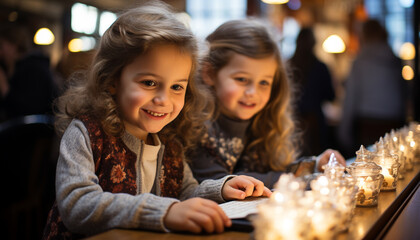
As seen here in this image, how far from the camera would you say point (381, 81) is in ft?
16.2

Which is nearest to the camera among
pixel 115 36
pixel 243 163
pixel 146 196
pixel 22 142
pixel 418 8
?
pixel 146 196

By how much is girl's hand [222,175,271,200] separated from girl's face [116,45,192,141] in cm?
31

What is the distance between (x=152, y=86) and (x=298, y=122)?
5.14ft

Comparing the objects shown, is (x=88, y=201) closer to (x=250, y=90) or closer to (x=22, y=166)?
(x=250, y=90)

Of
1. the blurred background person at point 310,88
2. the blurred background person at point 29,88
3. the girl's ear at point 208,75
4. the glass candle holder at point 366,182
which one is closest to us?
the glass candle holder at point 366,182

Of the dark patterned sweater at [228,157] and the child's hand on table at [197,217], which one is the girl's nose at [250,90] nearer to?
the dark patterned sweater at [228,157]

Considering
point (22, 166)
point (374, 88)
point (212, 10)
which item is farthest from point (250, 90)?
point (212, 10)

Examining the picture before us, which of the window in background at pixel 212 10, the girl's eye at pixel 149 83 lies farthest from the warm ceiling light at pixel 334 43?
the girl's eye at pixel 149 83

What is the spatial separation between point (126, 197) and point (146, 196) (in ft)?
0.18

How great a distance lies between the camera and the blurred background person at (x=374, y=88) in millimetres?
4879

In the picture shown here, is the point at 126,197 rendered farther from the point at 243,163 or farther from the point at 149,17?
the point at 243,163

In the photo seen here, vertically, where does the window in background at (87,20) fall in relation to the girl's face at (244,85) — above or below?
above

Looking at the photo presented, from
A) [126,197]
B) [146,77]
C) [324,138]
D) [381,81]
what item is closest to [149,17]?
[146,77]

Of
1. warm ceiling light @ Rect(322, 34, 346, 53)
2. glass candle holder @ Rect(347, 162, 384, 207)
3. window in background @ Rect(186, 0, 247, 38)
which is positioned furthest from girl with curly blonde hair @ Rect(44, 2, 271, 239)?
window in background @ Rect(186, 0, 247, 38)
